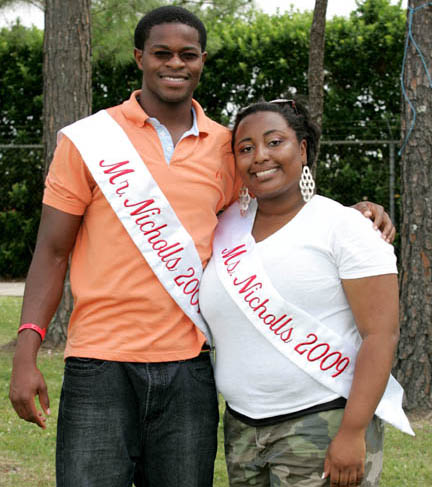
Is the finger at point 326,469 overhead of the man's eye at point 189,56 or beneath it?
beneath

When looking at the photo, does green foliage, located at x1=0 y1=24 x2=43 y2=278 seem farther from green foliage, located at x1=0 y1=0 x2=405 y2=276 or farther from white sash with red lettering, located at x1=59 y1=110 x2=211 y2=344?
white sash with red lettering, located at x1=59 y1=110 x2=211 y2=344

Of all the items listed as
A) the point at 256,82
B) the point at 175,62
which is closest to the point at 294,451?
the point at 175,62

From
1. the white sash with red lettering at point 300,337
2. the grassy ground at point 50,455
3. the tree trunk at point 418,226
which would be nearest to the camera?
the white sash with red lettering at point 300,337

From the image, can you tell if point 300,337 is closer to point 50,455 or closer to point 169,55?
point 169,55

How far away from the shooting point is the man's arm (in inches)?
88.9

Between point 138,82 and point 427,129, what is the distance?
6.69 metres

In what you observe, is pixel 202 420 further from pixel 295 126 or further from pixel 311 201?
pixel 295 126

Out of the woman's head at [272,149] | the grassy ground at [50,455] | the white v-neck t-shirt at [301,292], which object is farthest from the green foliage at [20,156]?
the white v-neck t-shirt at [301,292]

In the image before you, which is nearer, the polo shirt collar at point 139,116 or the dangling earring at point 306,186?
the dangling earring at point 306,186

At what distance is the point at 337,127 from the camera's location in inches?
392

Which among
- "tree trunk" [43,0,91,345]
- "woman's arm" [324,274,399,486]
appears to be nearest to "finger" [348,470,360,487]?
"woman's arm" [324,274,399,486]

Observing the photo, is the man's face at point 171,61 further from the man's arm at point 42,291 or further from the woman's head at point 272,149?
the man's arm at point 42,291

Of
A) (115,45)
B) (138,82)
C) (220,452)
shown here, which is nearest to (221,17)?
(138,82)

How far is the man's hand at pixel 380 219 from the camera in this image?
2299 mm
